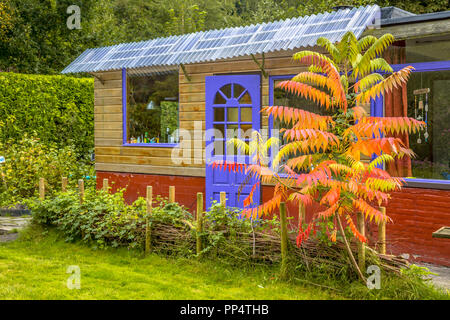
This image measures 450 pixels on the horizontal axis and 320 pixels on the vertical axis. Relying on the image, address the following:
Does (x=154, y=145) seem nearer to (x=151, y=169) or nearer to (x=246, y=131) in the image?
(x=151, y=169)

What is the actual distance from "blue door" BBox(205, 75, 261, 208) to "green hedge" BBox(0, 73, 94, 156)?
6208mm

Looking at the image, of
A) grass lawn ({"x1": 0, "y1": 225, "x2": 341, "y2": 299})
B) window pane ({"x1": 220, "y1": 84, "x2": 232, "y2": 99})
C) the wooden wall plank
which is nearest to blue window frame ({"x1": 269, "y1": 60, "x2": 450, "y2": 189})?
window pane ({"x1": 220, "y1": 84, "x2": 232, "y2": 99})

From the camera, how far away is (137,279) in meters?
6.30

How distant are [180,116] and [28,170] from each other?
442 centimetres

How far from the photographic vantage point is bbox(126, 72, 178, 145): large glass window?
35.9 feet

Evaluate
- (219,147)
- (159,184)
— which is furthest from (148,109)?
(219,147)

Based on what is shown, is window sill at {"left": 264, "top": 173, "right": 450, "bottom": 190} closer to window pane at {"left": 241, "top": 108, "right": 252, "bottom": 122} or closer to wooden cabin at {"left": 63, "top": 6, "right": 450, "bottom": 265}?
wooden cabin at {"left": 63, "top": 6, "right": 450, "bottom": 265}

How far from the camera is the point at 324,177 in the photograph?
5211 mm

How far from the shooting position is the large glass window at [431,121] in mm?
7695

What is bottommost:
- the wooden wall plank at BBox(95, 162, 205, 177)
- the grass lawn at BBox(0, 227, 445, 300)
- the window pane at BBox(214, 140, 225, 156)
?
the grass lawn at BBox(0, 227, 445, 300)

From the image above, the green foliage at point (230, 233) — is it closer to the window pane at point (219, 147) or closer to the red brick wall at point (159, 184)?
the red brick wall at point (159, 184)

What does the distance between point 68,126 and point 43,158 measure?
2.94m

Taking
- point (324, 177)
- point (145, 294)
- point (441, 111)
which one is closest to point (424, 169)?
point (441, 111)
